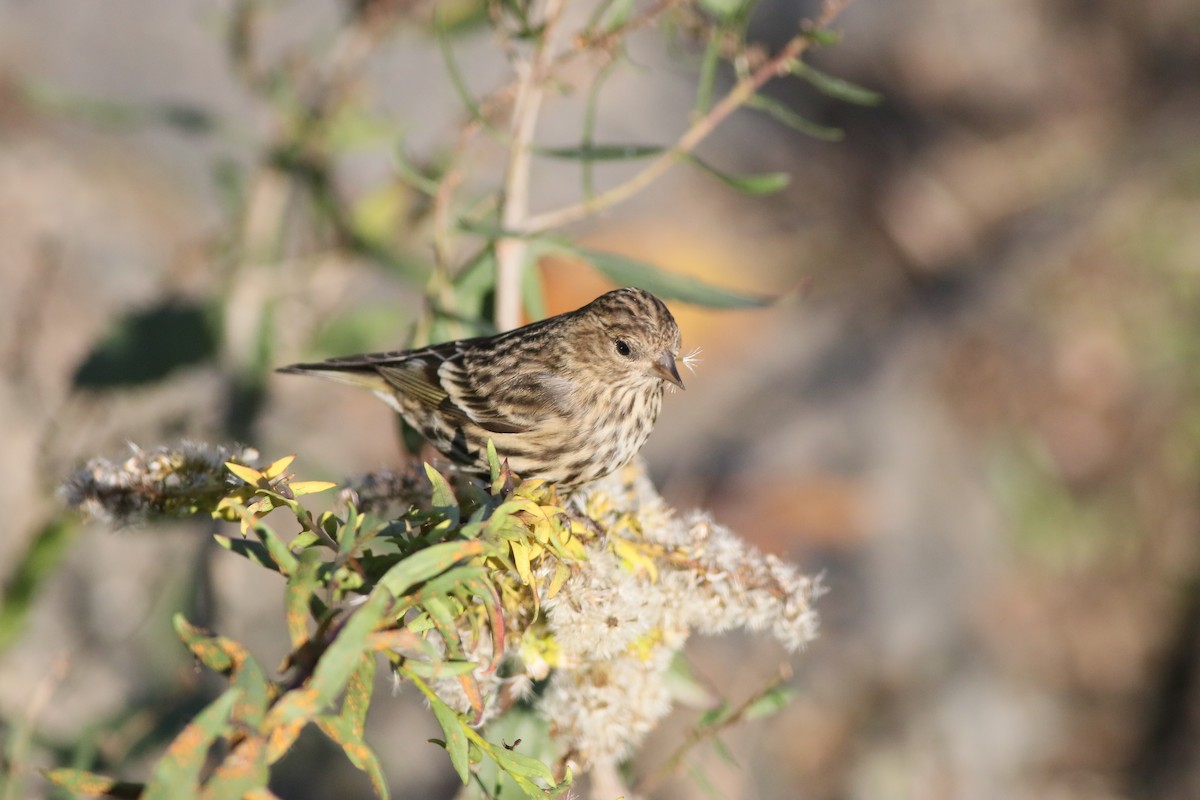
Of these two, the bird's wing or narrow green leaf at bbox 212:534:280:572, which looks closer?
narrow green leaf at bbox 212:534:280:572

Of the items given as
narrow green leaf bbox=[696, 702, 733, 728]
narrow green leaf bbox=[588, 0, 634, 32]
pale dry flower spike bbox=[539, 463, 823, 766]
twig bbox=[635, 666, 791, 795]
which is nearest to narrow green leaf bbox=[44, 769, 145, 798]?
pale dry flower spike bbox=[539, 463, 823, 766]

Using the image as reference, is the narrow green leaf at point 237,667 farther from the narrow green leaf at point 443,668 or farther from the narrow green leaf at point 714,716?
the narrow green leaf at point 714,716

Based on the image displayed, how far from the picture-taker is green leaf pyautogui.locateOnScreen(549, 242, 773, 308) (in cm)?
247

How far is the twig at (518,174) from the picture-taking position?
2.35 metres

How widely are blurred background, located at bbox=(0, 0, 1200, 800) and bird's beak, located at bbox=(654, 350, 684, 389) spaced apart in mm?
754

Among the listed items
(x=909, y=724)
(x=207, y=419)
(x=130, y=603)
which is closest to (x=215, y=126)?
(x=207, y=419)

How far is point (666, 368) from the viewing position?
2.76 m

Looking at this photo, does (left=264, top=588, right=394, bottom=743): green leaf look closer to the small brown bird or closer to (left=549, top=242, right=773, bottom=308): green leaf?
(left=549, top=242, right=773, bottom=308): green leaf

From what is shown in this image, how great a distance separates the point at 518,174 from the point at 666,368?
0.63 meters

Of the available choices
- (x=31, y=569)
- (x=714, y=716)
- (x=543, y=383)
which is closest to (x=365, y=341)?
(x=543, y=383)

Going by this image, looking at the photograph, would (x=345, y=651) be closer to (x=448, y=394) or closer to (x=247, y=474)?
(x=247, y=474)

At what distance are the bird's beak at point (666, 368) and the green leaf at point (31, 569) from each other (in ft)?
4.87

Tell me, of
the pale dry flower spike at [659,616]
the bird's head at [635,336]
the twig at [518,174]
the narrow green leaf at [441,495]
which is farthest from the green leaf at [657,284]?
the narrow green leaf at [441,495]

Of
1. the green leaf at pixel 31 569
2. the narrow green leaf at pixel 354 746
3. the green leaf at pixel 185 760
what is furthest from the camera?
the green leaf at pixel 31 569
